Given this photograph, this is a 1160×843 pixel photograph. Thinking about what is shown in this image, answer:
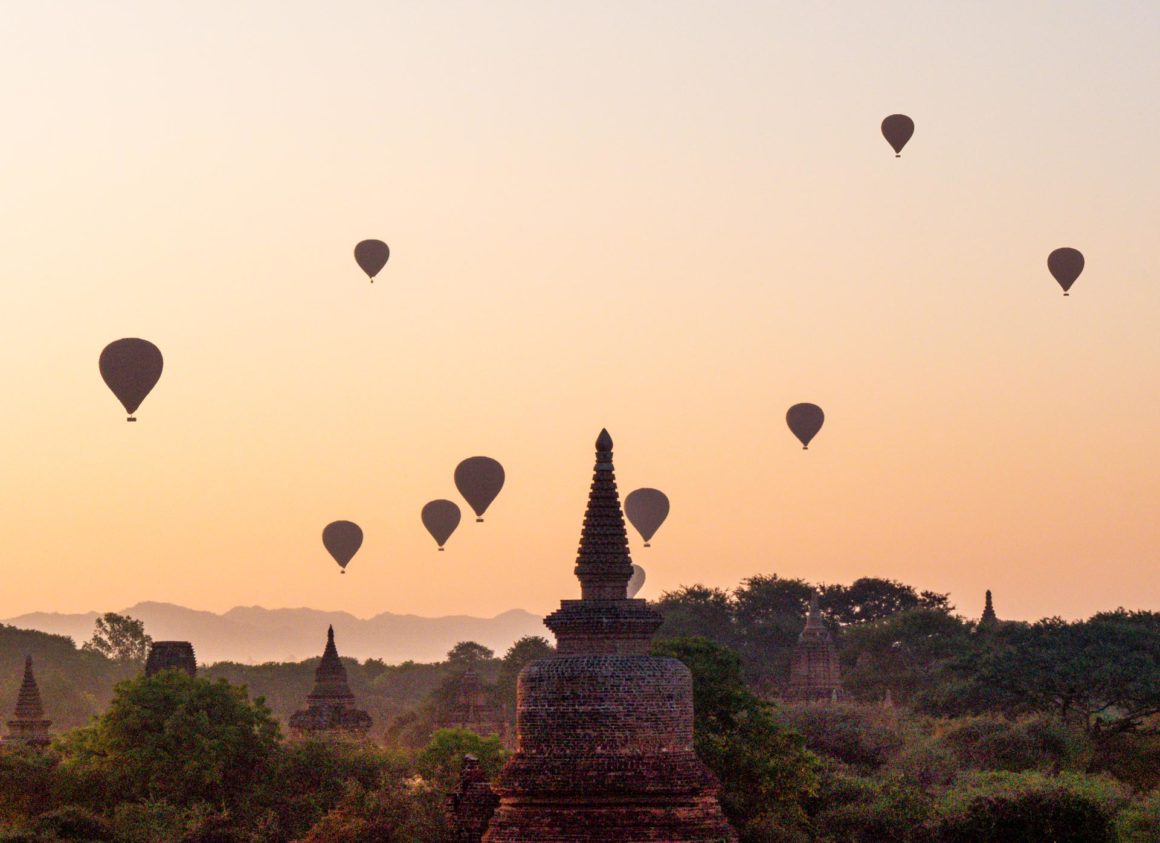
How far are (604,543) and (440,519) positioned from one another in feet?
163

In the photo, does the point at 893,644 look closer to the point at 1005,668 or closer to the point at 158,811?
the point at 1005,668

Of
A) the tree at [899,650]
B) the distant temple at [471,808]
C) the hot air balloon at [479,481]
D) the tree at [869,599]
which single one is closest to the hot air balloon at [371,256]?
the hot air balloon at [479,481]

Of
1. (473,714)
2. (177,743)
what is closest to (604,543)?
(177,743)

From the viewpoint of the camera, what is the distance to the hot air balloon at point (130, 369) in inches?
2800

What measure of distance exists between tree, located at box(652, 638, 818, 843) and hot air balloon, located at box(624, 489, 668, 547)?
676 inches

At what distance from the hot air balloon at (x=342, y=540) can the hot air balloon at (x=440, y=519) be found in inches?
188

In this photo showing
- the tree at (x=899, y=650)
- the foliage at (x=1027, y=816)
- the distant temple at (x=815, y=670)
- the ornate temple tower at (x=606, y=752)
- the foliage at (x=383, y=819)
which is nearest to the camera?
the ornate temple tower at (x=606, y=752)

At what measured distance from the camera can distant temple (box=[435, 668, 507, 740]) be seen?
350 feet

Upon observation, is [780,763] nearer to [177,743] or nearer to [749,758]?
[749,758]

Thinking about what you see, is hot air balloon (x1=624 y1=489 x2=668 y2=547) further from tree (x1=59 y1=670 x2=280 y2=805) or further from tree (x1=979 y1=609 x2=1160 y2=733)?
tree (x1=979 y1=609 x2=1160 y2=733)

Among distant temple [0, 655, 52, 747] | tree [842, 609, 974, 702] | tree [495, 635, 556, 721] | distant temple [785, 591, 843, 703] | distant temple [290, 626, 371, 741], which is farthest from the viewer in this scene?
tree [495, 635, 556, 721]

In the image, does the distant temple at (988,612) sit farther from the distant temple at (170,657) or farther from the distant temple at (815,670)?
the distant temple at (170,657)

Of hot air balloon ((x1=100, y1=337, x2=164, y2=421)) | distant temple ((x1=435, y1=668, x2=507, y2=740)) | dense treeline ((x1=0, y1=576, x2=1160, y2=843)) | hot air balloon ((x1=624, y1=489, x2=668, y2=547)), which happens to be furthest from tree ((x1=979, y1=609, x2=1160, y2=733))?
hot air balloon ((x1=100, y1=337, x2=164, y2=421))

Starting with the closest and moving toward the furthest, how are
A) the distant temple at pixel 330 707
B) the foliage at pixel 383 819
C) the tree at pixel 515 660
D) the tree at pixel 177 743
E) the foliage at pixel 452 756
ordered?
the foliage at pixel 383 819 → the foliage at pixel 452 756 → the tree at pixel 177 743 → the distant temple at pixel 330 707 → the tree at pixel 515 660
